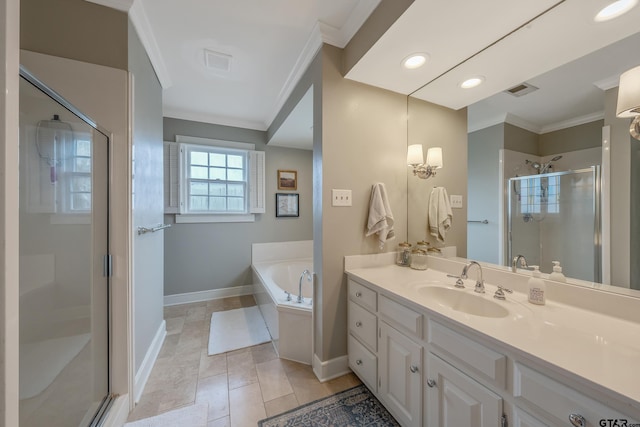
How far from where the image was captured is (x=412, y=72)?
159cm

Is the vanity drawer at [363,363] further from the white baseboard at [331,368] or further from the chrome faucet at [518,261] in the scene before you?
the chrome faucet at [518,261]

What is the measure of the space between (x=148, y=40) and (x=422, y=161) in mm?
2204

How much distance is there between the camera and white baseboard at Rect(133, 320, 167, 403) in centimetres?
146

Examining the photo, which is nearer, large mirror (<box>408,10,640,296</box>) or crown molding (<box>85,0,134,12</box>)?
large mirror (<box>408,10,640,296</box>)

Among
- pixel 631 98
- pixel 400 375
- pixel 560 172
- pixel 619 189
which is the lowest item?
pixel 400 375

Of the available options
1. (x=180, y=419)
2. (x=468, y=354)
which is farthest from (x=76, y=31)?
(x=468, y=354)

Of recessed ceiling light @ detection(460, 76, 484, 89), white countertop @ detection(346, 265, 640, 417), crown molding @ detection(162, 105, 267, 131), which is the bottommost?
white countertop @ detection(346, 265, 640, 417)

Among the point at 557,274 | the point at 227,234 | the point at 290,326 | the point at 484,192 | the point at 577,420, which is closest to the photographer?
the point at 577,420

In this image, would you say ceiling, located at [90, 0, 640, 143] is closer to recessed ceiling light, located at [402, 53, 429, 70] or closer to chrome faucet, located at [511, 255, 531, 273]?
recessed ceiling light, located at [402, 53, 429, 70]

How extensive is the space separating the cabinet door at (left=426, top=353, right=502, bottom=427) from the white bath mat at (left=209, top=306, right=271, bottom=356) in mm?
1545

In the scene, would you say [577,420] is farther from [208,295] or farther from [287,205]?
[208,295]

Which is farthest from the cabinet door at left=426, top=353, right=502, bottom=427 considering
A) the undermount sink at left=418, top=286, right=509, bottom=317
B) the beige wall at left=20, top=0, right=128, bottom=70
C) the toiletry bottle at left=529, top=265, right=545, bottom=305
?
the beige wall at left=20, top=0, right=128, bottom=70

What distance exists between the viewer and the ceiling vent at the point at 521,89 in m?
1.30

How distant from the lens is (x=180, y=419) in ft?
4.29
